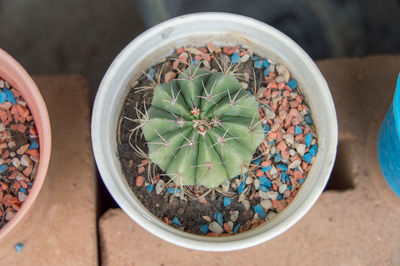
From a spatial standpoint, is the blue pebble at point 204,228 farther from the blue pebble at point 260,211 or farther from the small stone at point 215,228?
the blue pebble at point 260,211

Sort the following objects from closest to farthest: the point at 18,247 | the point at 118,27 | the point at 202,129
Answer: the point at 202,129
the point at 18,247
the point at 118,27

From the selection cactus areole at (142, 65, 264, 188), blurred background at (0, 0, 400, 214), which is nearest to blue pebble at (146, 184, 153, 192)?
cactus areole at (142, 65, 264, 188)

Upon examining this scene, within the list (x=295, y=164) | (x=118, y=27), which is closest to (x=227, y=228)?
(x=295, y=164)

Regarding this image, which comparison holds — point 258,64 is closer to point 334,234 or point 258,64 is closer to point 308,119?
point 308,119

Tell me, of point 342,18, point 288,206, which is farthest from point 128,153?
point 342,18

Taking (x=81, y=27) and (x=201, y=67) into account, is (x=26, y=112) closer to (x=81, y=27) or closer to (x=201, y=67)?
(x=201, y=67)

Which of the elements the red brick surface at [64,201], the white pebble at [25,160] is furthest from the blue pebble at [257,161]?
the white pebble at [25,160]
